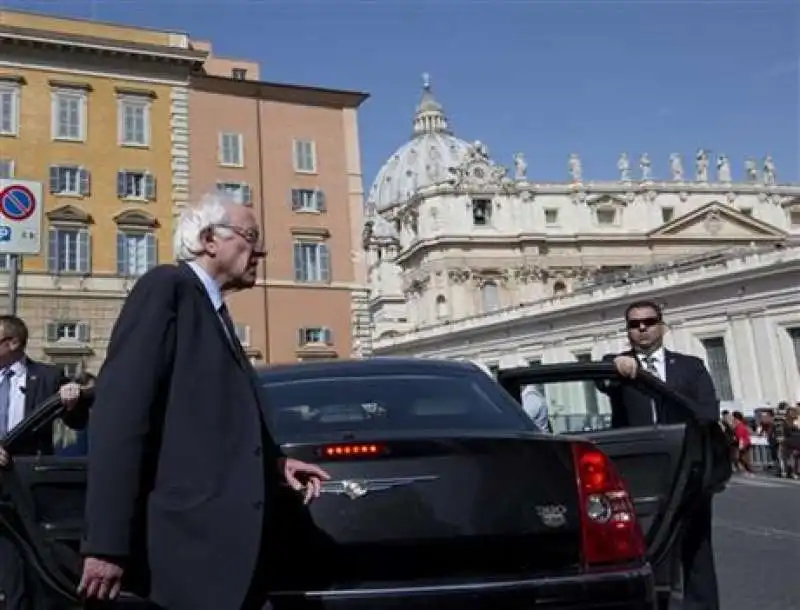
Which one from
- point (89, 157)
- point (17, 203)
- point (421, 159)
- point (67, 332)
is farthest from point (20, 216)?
point (421, 159)

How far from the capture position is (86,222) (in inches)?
1187

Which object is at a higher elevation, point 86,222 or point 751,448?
point 86,222

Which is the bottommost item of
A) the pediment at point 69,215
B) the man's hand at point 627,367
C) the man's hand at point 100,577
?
the man's hand at point 100,577

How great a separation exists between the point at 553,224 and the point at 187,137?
1999 inches

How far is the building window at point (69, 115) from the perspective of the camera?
99.0 feet

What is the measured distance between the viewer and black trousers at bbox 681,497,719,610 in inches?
187

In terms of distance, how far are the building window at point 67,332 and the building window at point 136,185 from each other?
16.0 ft

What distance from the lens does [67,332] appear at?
1160 inches

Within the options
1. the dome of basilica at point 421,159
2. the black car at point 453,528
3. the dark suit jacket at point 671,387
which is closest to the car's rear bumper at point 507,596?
the black car at point 453,528

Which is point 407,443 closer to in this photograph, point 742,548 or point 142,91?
point 742,548

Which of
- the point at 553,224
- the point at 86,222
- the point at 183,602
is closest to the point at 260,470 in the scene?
the point at 183,602

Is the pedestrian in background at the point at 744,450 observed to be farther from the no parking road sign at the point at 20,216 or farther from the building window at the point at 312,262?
the no parking road sign at the point at 20,216

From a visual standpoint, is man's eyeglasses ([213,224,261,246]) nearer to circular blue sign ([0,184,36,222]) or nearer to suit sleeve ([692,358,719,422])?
suit sleeve ([692,358,719,422])

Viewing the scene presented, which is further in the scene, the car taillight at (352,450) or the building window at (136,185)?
the building window at (136,185)
